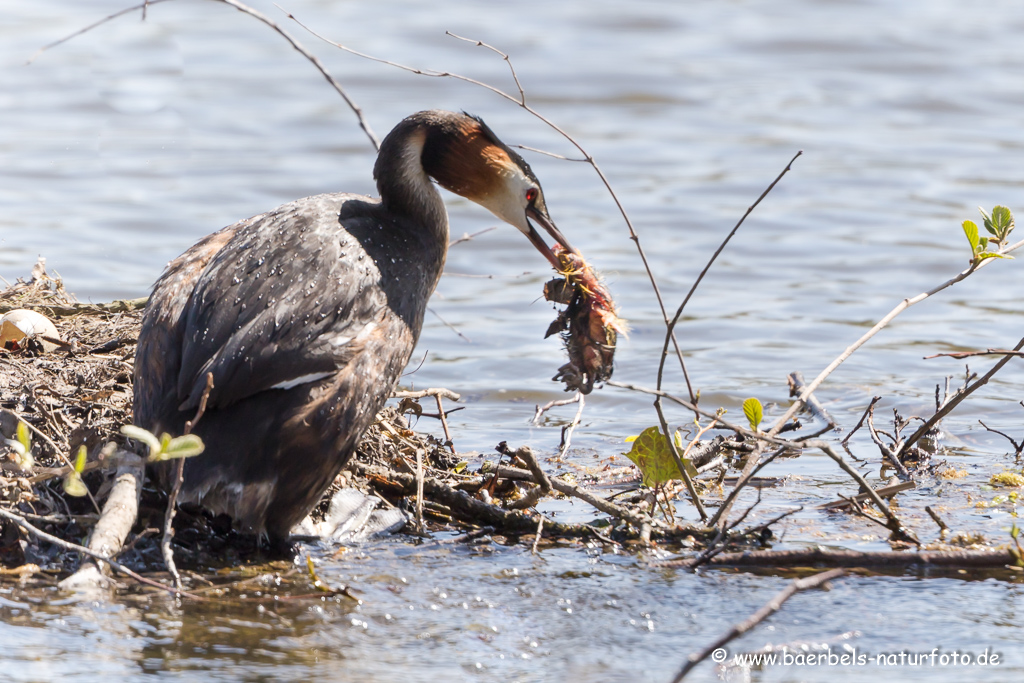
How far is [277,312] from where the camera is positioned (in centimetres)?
395

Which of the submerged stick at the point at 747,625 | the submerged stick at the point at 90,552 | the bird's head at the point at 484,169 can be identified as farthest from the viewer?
the bird's head at the point at 484,169

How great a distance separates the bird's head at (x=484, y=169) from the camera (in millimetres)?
4977

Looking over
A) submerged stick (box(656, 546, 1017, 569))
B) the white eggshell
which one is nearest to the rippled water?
submerged stick (box(656, 546, 1017, 569))

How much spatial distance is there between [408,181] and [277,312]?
1.16 metres

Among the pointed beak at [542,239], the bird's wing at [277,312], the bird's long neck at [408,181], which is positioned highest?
the bird's long neck at [408,181]

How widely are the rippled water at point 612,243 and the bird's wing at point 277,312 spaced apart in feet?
2.17

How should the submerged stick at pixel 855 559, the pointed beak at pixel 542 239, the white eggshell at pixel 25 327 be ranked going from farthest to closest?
the white eggshell at pixel 25 327 → the pointed beak at pixel 542 239 → the submerged stick at pixel 855 559

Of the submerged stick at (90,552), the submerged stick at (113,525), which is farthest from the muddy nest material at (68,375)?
the submerged stick at (90,552)

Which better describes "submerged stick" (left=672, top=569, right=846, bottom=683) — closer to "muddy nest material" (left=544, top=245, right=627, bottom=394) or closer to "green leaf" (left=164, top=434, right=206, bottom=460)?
"green leaf" (left=164, top=434, right=206, bottom=460)

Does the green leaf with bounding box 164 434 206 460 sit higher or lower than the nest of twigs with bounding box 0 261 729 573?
higher

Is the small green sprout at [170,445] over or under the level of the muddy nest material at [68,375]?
over

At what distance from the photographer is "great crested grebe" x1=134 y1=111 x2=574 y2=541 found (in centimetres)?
381

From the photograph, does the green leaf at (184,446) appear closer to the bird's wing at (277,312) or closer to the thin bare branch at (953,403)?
the bird's wing at (277,312)

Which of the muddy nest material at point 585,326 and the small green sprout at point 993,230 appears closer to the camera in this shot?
the small green sprout at point 993,230
